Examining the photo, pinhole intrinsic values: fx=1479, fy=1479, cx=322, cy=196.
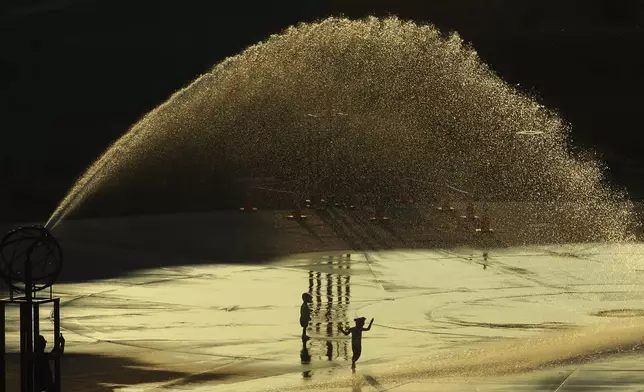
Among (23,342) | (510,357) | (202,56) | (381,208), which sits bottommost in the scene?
(510,357)

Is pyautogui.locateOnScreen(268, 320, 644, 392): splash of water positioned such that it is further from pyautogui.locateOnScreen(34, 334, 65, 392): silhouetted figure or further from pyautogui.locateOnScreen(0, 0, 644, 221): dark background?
pyautogui.locateOnScreen(0, 0, 644, 221): dark background

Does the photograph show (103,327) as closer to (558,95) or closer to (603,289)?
(603,289)

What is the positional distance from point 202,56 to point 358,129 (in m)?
24.9

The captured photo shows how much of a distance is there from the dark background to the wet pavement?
21.1m

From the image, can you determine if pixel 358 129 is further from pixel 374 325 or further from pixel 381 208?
pixel 374 325

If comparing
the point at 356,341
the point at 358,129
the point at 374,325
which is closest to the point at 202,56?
the point at 358,129

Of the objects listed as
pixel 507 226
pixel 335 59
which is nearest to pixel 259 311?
pixel 507 226

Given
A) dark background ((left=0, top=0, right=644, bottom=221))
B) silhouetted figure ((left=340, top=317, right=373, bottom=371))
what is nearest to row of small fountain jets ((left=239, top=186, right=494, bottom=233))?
dark background ((left=0, top=0, right=644, bottom=221))

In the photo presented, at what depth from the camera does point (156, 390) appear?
68.7 ft

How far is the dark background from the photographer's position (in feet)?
216

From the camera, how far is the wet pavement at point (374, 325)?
849 inches

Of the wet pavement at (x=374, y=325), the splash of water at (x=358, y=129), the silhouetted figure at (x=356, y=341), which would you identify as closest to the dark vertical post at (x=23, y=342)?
the wet pavement at (x=374, y=325)

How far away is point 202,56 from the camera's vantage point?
8362cm

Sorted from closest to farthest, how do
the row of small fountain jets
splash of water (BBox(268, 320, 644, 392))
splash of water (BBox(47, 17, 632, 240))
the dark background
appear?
splash of water (BBox(268, 320, 644, 392)) → the row of small fountain jets → splash of water (BBox(47, 17, 632, 240)) → the dark background
